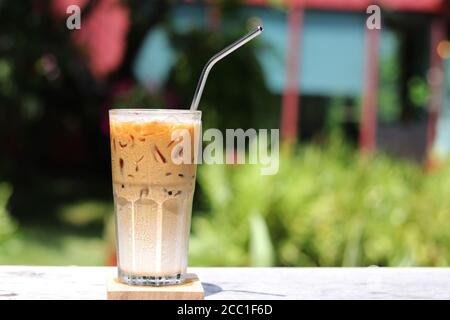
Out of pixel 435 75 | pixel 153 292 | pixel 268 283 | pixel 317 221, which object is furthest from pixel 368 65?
pixel 153 292

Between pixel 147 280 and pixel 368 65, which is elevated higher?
pixel 368 65

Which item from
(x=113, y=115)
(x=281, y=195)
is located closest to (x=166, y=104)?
(x=281, y=195)

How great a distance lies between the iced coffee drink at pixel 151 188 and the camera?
4.79 feet

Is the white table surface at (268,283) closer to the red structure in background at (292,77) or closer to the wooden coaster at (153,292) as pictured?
the wooden coaster at (153,292)

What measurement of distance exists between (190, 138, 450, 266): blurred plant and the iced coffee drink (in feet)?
5.12

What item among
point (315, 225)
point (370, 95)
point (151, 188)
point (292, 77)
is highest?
point (292, 77)

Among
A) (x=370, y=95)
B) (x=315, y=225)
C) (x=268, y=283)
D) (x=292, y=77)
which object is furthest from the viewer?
(x=370, y=95)

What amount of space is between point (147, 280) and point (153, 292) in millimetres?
72

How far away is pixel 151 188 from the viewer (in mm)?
1472

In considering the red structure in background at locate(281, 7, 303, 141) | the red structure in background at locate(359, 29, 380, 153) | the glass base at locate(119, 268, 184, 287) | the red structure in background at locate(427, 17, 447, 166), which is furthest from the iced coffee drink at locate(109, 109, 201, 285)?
the red structure in background at locate(427, 17, 447, 166)

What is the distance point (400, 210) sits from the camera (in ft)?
11.6

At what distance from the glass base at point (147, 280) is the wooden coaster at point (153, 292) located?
3 centimetres

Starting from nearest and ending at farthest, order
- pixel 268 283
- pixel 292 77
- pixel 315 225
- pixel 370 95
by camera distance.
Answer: pixel 268 283
pixel 315 225
pixel 292 77
pixel 370 95

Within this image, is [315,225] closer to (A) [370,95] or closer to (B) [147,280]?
(B) [147,280]
